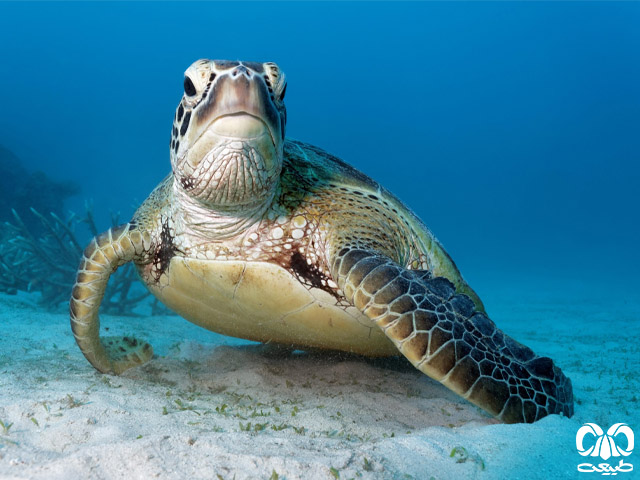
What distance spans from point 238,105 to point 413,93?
407 ft

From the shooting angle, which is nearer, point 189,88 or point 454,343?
point 454,343

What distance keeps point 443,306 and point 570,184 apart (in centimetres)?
11618

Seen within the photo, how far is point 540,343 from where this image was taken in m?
6.39

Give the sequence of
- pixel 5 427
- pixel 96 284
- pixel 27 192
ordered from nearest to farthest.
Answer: pixel 5 427, pixel 96 284, pixel 27 192

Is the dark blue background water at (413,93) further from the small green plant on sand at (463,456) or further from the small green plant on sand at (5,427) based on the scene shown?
the small green plant on sand at (463,456)

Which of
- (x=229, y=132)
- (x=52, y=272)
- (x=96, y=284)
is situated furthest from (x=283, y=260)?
(x=52, y=272)

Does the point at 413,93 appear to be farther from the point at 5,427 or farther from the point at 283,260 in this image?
the point at 5,427

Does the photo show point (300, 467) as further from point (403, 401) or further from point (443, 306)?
point (403, 401)

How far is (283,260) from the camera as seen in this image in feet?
9.05

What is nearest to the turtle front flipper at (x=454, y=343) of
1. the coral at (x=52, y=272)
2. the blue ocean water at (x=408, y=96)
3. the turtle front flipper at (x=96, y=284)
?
the turtle front flipper at (x=96, y=284)

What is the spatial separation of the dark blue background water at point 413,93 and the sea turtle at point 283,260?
71.9m

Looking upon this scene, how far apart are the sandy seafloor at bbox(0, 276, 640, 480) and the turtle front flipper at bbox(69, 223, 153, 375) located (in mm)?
165

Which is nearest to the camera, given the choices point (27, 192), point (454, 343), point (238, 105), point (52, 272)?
point (238, 105)

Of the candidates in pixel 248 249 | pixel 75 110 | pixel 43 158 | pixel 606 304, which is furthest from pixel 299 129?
pixel 248 249
